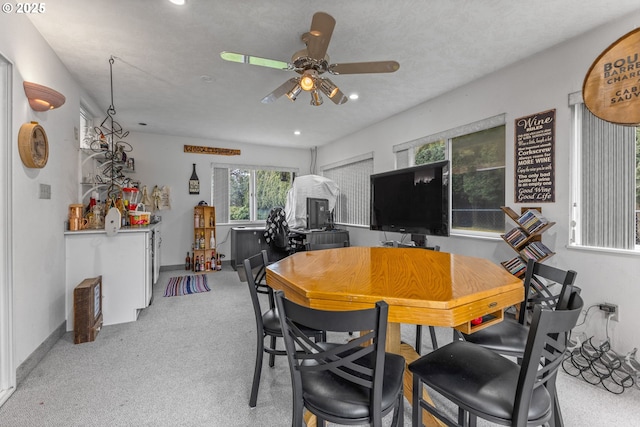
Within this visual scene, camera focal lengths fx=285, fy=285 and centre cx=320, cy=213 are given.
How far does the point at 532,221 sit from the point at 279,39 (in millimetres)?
2714

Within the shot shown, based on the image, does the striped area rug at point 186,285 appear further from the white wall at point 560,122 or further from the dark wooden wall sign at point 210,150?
the white wall at point 560,122

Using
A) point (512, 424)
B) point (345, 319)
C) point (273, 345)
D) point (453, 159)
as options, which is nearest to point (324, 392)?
point (345, 319)

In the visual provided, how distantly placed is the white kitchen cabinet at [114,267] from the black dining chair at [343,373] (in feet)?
8.74

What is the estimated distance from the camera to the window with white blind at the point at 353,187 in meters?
5.23

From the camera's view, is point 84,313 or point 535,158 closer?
point 84,313

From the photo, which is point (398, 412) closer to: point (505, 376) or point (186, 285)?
point (505, 376)

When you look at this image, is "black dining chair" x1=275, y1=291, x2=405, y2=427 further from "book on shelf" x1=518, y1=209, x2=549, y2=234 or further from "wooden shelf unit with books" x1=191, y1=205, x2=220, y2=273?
"wooden shelf unit with books" x1=191, y1=205, x2=220, y2=273

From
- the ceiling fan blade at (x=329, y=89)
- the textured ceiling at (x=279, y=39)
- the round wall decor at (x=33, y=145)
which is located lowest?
the round wall decor at (x=33, y=145)

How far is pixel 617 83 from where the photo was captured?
1826mm

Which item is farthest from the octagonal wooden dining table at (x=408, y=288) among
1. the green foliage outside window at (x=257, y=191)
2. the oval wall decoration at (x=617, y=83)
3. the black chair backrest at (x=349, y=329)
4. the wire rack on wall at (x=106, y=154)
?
the green foliage outside window at (x=257, y=191)

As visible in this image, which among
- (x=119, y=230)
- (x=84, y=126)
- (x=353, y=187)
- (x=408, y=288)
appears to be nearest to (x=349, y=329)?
(x=408, y=288)

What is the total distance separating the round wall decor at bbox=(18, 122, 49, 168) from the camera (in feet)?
6.63

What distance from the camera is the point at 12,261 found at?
1.91m

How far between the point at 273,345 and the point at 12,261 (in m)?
1.84
